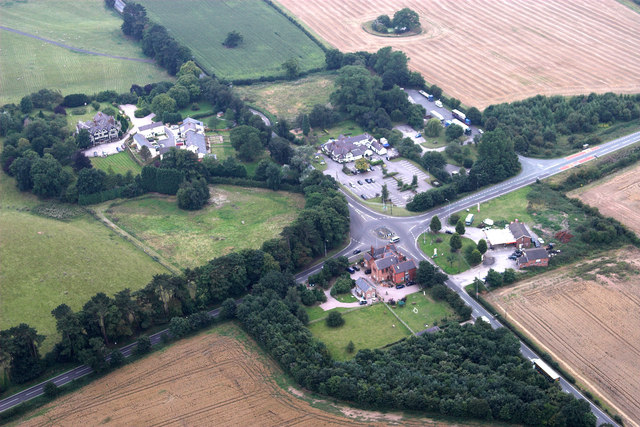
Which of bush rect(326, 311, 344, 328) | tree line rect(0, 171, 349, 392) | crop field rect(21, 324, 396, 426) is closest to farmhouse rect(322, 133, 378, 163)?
tree line rect(0, 171, 349, 392)

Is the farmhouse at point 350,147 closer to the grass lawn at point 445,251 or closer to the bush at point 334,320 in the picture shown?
the grass lawn at point 445,251

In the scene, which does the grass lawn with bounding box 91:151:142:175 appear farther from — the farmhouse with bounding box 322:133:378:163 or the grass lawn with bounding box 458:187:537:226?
the grass lawn with bounding box 458:187:537:226

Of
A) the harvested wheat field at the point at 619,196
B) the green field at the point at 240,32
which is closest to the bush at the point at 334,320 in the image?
the harvested wheat field at the point at 619,196

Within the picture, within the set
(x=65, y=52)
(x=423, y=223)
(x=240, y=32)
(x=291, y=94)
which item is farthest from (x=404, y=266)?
(x=65, y=52)

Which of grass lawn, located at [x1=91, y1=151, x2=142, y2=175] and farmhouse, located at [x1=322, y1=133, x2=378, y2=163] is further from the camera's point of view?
farmhouse, located at [x1=322, y1=133, x2=378, y2=163]

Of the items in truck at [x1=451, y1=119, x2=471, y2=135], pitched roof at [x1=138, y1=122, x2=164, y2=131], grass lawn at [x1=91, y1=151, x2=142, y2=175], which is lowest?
grass lawn at [x1=91, y1=151, x2=142, y2=175]
